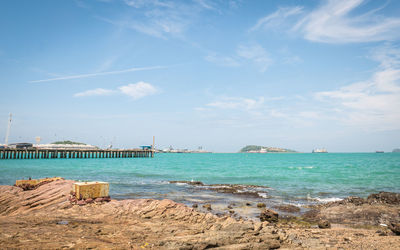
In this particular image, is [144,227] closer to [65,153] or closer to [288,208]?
[288,208]

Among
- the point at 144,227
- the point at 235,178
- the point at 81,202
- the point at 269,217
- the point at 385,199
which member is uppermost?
the point at 81,202

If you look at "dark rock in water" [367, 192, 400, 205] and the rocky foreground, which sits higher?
the rocky foreground

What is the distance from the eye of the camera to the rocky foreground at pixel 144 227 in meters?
6.31

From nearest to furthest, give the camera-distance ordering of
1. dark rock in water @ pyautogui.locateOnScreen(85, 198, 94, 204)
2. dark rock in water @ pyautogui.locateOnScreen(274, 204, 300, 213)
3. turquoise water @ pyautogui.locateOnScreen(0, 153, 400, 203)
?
dark rock in water @ pyautogui.locateOnScreen(85, 198, 94, 204) < dark rock in water @ pyautogui.locateOnScreen(274, 204, 300, 213) < turquoise water @ pyautogui.locateOnScreen(0, 153, 400, 203)

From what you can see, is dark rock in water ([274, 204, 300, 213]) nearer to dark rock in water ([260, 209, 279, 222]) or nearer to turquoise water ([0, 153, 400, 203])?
dark rock in water ([260, 209, 279, 222])

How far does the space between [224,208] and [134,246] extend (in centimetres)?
1019

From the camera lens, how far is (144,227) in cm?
801

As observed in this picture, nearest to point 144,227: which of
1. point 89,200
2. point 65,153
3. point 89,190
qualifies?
point 89,200

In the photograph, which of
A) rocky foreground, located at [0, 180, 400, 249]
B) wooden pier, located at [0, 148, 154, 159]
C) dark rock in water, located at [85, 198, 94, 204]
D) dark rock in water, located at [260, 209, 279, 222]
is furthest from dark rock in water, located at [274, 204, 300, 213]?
wooden pier, located at [0, 148, 154, 159]

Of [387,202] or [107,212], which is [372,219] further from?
[107,212]

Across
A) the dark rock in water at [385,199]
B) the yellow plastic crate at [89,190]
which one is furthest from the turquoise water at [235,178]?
the yellow plastic crate at [89,190]

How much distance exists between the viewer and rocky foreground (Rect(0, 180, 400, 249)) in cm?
631

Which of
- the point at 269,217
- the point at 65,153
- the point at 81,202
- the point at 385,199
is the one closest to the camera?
the point at 81,202

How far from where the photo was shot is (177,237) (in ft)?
22.2
